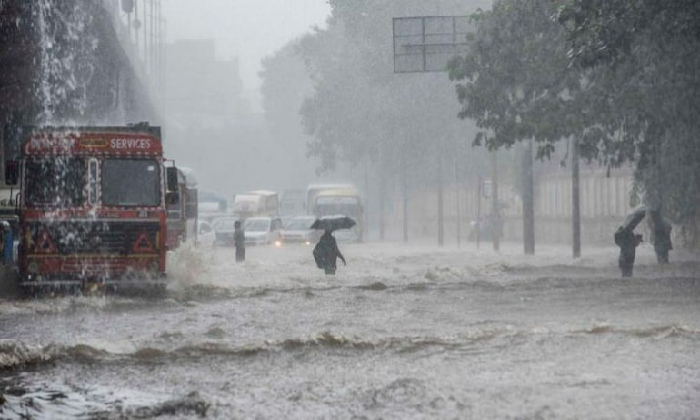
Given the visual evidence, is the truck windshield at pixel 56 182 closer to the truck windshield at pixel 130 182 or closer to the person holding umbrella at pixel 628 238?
the truck windshield at pixel 130 182

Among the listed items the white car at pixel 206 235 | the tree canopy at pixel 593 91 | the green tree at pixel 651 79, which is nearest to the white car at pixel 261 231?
the white car at pixel 206 235

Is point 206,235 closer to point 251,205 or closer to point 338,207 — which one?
point 338,207

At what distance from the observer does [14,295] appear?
69.9 ft

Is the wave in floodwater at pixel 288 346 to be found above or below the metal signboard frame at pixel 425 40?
below

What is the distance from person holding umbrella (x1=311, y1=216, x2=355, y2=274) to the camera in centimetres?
2653

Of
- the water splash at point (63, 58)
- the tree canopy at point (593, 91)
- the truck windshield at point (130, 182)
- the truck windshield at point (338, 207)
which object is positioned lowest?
the truck windshield at point (338, 207)

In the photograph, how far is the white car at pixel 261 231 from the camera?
179 ft

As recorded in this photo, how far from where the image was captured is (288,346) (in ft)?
46.8

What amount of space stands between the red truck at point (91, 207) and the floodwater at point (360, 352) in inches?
23.5

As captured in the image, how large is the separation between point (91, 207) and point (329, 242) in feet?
27.0

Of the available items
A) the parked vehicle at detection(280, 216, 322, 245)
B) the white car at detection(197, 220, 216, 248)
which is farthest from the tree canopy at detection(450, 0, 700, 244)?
the white car at detection(197, 220, 216, 248)

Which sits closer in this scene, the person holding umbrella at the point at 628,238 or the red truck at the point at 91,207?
the red truck at the point at 91,207

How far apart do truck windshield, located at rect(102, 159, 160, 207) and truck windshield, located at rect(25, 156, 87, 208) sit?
40 cm

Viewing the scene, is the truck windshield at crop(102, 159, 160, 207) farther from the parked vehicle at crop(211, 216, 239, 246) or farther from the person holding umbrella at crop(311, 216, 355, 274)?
the parked vehicle at crop(211, 216, 239, 246)
